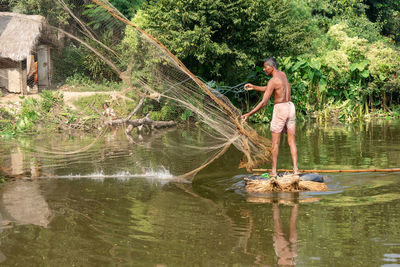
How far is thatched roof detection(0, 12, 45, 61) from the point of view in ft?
31.5

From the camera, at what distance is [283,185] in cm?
639

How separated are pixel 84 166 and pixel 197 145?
208 cm

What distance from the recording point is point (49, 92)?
1018 centimetres

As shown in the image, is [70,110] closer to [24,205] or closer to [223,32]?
[24,205]

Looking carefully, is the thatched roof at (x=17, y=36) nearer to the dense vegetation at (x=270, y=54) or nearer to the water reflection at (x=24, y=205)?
the dense vegetation at (x=270, y=54)

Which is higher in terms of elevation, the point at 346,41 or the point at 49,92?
the point at 346,41

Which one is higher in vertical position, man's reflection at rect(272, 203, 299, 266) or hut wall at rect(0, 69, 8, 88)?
hut wall at rect(0, 69, 8, 88)

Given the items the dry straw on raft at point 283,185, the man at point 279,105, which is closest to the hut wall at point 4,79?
the man at point 279,105

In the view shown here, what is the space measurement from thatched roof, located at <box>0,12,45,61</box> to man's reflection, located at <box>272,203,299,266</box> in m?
5.29

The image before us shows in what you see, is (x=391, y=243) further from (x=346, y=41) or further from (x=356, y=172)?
(x=346, y=41)

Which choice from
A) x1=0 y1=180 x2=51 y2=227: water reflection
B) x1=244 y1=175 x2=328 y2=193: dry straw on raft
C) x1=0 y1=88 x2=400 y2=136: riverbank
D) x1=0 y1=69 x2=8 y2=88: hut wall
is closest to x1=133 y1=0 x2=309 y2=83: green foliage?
x1=0 y1=88 x2=400 y2=136: riverbank

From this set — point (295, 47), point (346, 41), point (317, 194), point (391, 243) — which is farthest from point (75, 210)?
point (346, 41)

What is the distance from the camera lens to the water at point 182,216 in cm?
420

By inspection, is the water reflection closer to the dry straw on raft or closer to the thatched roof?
the dry straw on raft
